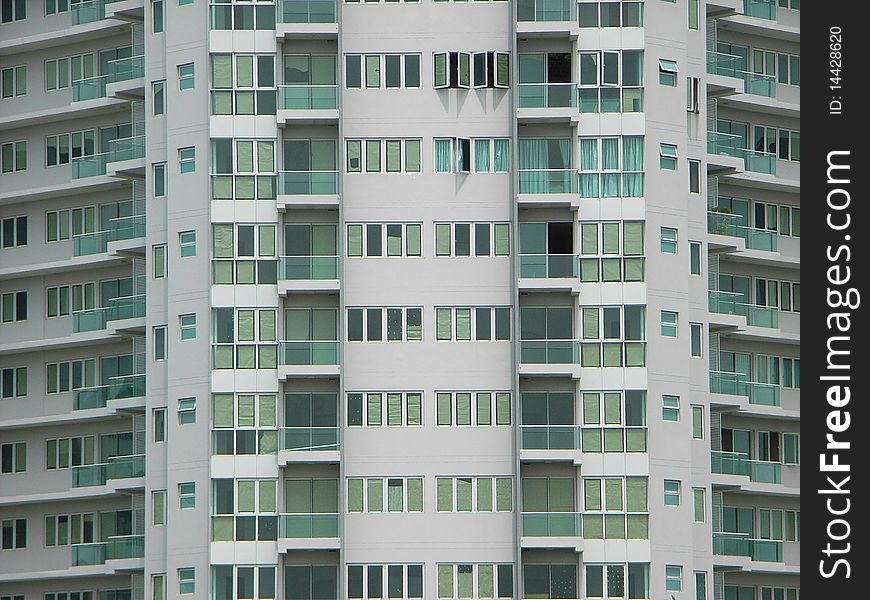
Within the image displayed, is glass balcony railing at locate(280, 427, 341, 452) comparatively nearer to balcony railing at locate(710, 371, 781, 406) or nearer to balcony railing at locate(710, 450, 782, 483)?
balcony railing at locate(710, 450, 782, 483)

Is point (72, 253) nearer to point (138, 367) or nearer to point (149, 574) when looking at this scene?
point (138, 367)

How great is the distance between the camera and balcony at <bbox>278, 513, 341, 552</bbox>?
347ft

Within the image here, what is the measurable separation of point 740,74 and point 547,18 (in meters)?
11.9

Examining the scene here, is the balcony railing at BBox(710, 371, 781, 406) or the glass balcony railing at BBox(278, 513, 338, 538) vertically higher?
the balcony railing at BBox(710, 371, 781, 406)

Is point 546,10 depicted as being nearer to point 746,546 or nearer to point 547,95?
point 547,95

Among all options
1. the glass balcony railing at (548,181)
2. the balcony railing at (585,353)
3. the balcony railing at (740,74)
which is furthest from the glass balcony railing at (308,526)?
the balcony railing at (740,74)

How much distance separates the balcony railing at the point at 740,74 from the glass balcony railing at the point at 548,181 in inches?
373

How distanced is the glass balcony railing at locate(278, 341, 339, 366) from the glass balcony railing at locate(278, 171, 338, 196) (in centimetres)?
631

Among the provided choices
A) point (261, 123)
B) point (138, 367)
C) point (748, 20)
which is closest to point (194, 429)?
point (138, 367)

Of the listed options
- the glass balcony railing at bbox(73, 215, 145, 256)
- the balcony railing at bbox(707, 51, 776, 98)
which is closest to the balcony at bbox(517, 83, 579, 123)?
the balcony railing at bbox(707, 51, 776, 98)

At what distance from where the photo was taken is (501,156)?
109 meters

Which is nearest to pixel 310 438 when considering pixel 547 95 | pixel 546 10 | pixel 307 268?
pixel 307 268

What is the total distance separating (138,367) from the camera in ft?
369
